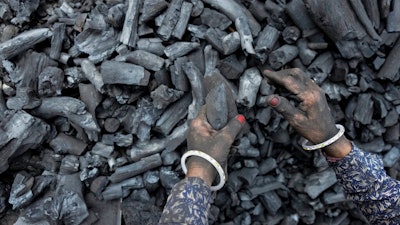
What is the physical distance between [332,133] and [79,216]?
2220mm

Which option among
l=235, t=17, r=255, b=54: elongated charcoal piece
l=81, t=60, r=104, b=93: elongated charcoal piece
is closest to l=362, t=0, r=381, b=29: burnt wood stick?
l=235, t=17, r=255, b=54: elongated charcoal piece

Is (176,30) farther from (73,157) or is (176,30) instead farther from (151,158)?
(73,157)

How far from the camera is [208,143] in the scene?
2322mm

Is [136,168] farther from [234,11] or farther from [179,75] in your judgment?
[234,11]

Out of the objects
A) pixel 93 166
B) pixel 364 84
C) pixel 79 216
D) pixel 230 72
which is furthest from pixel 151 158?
pixel 364 84

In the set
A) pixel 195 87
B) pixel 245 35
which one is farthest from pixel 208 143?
pixel 245 35

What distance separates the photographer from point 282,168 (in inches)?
150

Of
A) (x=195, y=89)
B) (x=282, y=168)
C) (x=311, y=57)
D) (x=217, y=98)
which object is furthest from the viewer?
(x=282, y=168)

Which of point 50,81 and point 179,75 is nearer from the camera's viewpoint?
point 179,75

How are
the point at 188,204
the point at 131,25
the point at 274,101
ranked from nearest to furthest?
the point at 188,204 < the point at 274,101 < the point at 131,25

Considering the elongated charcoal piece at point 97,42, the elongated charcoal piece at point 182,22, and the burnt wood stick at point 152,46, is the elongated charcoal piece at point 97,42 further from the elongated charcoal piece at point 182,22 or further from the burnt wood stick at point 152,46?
the elongated charcoal piece at point 182,22

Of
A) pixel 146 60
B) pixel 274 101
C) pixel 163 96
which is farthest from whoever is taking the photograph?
pixel 146 60

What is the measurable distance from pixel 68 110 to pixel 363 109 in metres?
2.77

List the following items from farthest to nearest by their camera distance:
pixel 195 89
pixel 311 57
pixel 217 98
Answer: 1. pixel 311 57
2. pixel 195 89
3. pixel 217 98
